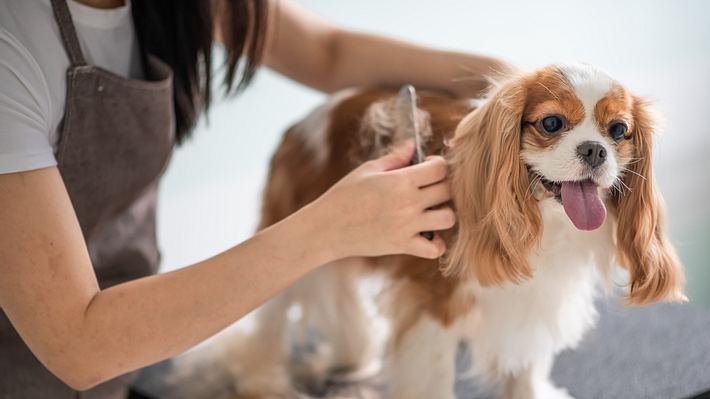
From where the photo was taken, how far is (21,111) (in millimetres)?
1003

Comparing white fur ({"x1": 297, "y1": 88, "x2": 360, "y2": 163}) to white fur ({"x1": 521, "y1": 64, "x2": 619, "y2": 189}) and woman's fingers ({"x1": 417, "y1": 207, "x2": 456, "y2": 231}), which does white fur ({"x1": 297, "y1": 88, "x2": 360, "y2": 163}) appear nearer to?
woman's fingers ({"x1": 417, "y1": 207, "x2": 456, "y2": 231})

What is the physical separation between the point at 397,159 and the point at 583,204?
0.24 metres

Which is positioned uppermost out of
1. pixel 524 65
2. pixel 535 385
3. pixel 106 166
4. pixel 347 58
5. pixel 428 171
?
pixel 524 65

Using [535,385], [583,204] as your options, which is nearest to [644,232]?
[583,204]

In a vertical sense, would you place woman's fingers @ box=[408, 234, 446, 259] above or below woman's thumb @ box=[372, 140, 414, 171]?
below

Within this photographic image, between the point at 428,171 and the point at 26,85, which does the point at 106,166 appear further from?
the point at 428,171

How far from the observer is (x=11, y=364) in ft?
4.10

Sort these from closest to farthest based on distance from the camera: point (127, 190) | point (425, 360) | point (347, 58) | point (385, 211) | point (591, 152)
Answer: point (591, 152), point (385, 211), point (425, 360), point (127, 190), point (347, 58)

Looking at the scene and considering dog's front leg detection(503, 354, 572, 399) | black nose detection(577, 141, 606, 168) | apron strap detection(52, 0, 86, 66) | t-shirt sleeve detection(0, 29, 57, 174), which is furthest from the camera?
dog's front leg detection(503, 354, 572, 399)

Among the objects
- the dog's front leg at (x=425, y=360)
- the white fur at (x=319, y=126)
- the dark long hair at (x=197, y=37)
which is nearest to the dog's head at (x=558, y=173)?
the dog's front leg at (x=425, y=360)

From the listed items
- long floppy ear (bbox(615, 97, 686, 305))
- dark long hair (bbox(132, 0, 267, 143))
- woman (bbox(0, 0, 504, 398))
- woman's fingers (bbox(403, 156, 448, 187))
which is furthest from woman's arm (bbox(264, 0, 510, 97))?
long floppy ear (bbox(615, 97, 686, 305))

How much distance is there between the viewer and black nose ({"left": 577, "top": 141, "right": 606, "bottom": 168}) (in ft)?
2.81

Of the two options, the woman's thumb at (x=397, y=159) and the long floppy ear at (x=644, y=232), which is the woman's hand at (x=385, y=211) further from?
the long floppy ear at (x=644, y=232)

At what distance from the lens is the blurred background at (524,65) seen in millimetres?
1173
